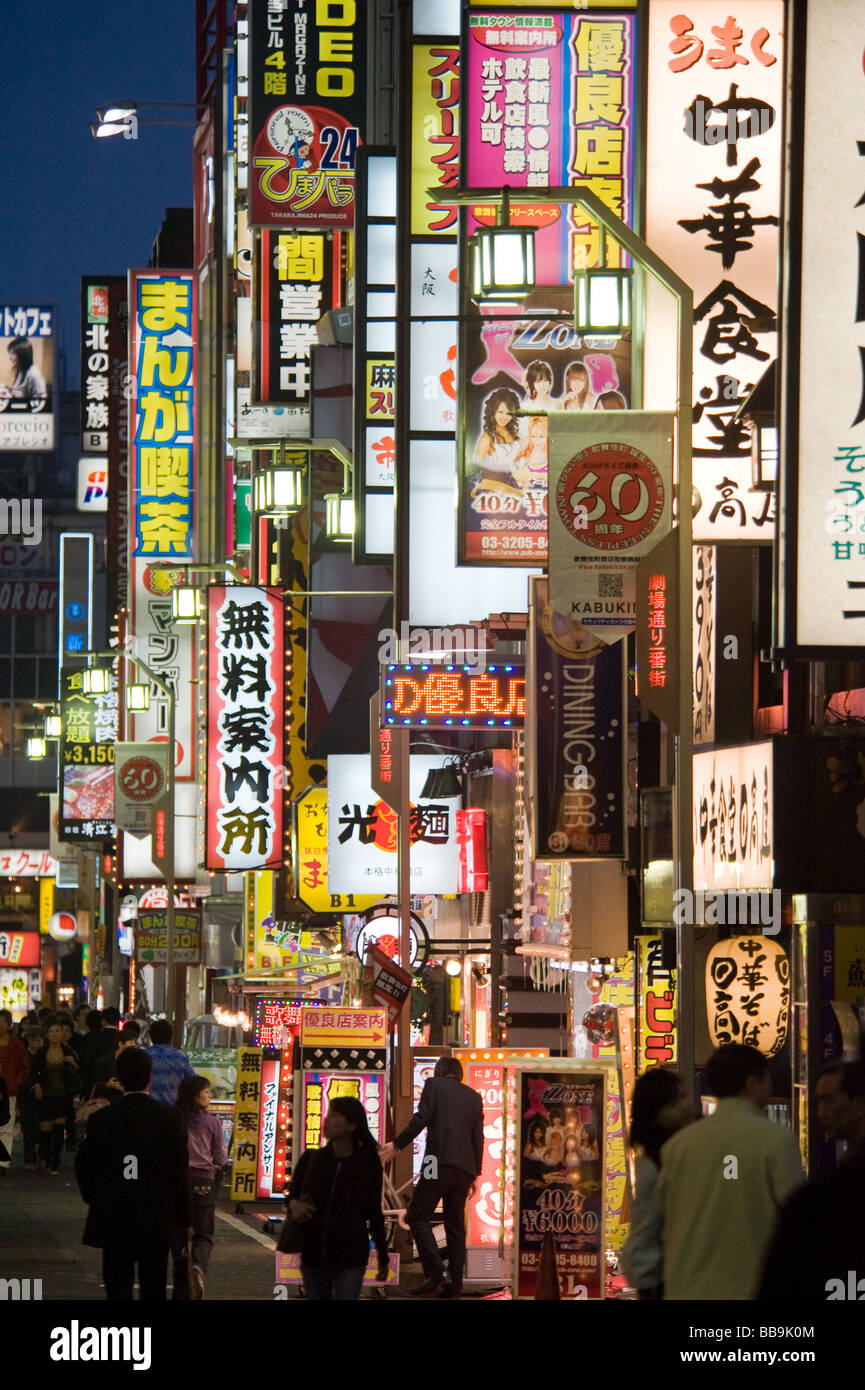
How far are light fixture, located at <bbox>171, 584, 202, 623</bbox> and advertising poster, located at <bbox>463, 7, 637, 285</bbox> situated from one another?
1924 cm

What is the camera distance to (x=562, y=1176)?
643 inches

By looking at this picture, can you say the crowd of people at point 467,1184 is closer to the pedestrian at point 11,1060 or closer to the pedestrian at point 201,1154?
the pedestrian at point 201,1154

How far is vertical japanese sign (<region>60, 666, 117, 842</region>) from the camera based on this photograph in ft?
184

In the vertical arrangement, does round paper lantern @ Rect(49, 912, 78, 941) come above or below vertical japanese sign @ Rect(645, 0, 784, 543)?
below

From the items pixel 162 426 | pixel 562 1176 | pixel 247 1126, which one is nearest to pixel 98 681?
pixel 162 426

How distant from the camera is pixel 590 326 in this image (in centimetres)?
1495

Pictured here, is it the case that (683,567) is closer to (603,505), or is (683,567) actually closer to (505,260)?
(603,505)

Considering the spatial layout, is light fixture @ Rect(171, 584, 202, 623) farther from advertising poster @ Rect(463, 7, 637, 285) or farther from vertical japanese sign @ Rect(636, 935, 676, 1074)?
advertising poster @ Rect(463, 7, 637, 285)

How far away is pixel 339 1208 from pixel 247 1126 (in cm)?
1264

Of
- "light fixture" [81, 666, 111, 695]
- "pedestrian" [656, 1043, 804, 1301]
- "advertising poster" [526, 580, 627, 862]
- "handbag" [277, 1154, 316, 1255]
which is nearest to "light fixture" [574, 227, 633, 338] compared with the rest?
"advertising poster" [526, 580, 627, 862]

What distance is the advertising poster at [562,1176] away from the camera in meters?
16.1

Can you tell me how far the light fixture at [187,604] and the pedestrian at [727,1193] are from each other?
97.2ft
